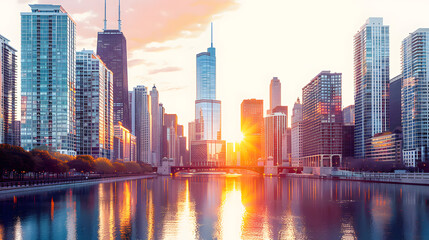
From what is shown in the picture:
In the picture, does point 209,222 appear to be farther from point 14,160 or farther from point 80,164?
point 80,164

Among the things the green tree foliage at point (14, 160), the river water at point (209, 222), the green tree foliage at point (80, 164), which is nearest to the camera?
the river water at point (209, 222)

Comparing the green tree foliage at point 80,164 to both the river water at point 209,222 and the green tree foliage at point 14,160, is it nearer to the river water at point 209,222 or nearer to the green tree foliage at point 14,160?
the green tree foliage at point 14,160

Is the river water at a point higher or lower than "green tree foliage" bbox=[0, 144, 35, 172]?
lower

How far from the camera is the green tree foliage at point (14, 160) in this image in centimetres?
10656

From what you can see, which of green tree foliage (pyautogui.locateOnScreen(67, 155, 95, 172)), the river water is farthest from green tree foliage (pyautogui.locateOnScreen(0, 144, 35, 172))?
green tree foliage (pyautogui.locateOnScreen(67, 155, 95, 172))

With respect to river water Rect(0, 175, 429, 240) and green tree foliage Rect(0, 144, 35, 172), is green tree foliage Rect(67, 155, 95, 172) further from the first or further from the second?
river water Rect(0, 175, 429, 240)

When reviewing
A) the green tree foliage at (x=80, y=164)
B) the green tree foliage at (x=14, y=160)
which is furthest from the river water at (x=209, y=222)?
the green tree foliage at (x=80, y=164)

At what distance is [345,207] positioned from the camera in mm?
68750

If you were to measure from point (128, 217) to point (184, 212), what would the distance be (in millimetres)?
9774

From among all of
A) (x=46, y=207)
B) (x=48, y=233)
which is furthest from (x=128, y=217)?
(x=46, y=207)

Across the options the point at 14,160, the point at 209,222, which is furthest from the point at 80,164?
the point at 209,222

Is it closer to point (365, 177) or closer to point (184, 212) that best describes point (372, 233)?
point (184, 212)

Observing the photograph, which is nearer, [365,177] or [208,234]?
[208,234]

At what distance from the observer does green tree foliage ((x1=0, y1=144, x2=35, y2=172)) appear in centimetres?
10656
